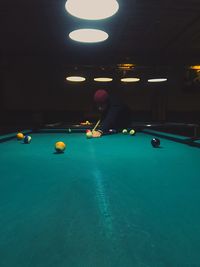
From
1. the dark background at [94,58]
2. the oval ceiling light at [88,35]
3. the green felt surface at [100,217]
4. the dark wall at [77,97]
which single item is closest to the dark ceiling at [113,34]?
the dark background at [94,58]

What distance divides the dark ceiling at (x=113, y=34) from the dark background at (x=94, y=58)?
0.02m

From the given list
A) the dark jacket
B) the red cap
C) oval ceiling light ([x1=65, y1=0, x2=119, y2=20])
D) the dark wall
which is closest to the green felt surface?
oval ceiling light ([x1=65, y1=0, x2=119, y2=20])

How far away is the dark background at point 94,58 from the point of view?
189 inches

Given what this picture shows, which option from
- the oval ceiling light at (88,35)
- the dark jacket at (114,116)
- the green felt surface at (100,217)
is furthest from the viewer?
the dark jacket at (114,116)

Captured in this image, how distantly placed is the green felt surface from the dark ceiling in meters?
3.65

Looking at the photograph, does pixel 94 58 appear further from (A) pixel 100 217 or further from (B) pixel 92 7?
(A) pixel 100 217

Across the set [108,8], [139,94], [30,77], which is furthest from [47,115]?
[108,8]

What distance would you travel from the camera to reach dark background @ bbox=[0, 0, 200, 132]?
15.8ft

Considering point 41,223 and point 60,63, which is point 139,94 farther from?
point 41,223

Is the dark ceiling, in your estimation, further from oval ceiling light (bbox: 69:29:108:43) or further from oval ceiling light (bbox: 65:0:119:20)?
oval ceiling light (bbox: 65:0:119:20)

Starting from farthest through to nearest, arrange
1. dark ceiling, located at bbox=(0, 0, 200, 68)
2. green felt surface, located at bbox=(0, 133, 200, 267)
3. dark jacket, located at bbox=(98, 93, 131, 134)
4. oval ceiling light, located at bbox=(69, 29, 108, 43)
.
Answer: dark jacket, located at bbox=(98, 93, 131, 134) → dark ceiling, located at bbox=(0, 0, 200, 68) → oval ceiling light, located at bbox=(69, 29, 108, 43) → green felt surface, located at bbox=(0, 133, 200, 267)

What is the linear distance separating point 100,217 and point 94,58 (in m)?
6.60

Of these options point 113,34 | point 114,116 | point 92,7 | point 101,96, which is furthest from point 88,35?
point 113,34

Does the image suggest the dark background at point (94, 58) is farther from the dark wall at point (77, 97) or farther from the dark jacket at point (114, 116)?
the dark jacket at point (114, 116)
